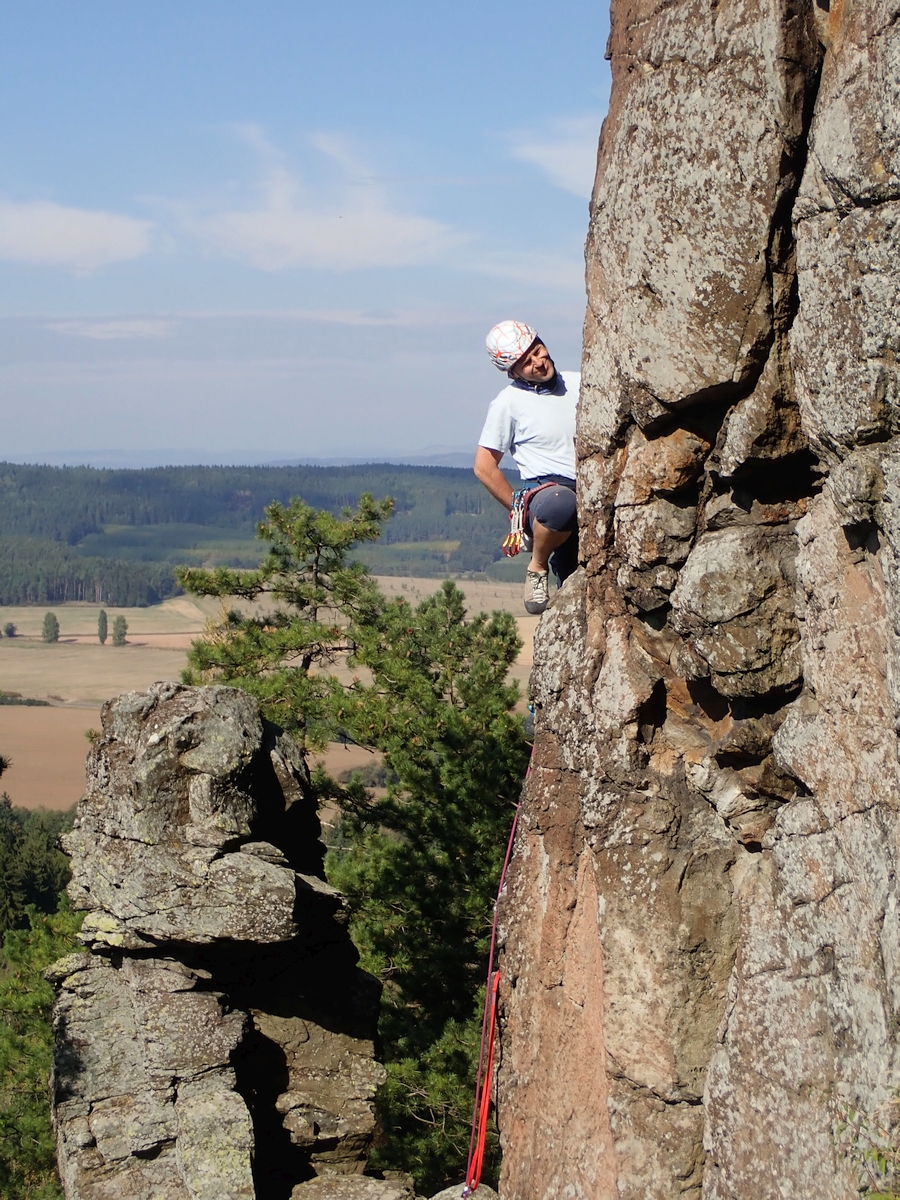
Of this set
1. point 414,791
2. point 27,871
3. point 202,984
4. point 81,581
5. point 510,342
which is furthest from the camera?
point 81,581

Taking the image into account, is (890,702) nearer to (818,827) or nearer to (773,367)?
(818,827)

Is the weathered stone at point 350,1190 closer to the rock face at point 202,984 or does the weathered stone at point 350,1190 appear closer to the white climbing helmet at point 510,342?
the rock face at point 202,984

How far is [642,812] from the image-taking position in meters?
6.56

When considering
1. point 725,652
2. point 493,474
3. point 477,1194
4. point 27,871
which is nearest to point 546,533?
point 493,474

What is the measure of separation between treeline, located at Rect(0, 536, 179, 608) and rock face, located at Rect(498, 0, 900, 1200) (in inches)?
6072

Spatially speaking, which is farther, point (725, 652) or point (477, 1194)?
point (477, 1194)

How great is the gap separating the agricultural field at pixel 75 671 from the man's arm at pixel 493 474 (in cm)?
3111

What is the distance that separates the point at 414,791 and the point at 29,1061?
21.4 ft

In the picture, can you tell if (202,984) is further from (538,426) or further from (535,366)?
(535,366)

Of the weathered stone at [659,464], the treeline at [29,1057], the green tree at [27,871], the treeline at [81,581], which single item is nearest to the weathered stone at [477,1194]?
the weathered stone at [659,464]

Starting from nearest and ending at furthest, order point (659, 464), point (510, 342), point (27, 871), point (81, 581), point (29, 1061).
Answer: point (659, 464) → point (510, 342) → point (29, 1061) → point (27, 871) → point (81, 581)

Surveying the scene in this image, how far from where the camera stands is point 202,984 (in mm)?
9844

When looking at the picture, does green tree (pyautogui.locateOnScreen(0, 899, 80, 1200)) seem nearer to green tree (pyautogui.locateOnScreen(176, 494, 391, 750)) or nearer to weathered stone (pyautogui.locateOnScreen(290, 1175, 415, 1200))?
green tree (pyautogui.locateOnScreen(176, 494, 391, 750))

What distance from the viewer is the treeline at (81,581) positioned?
160 meters
